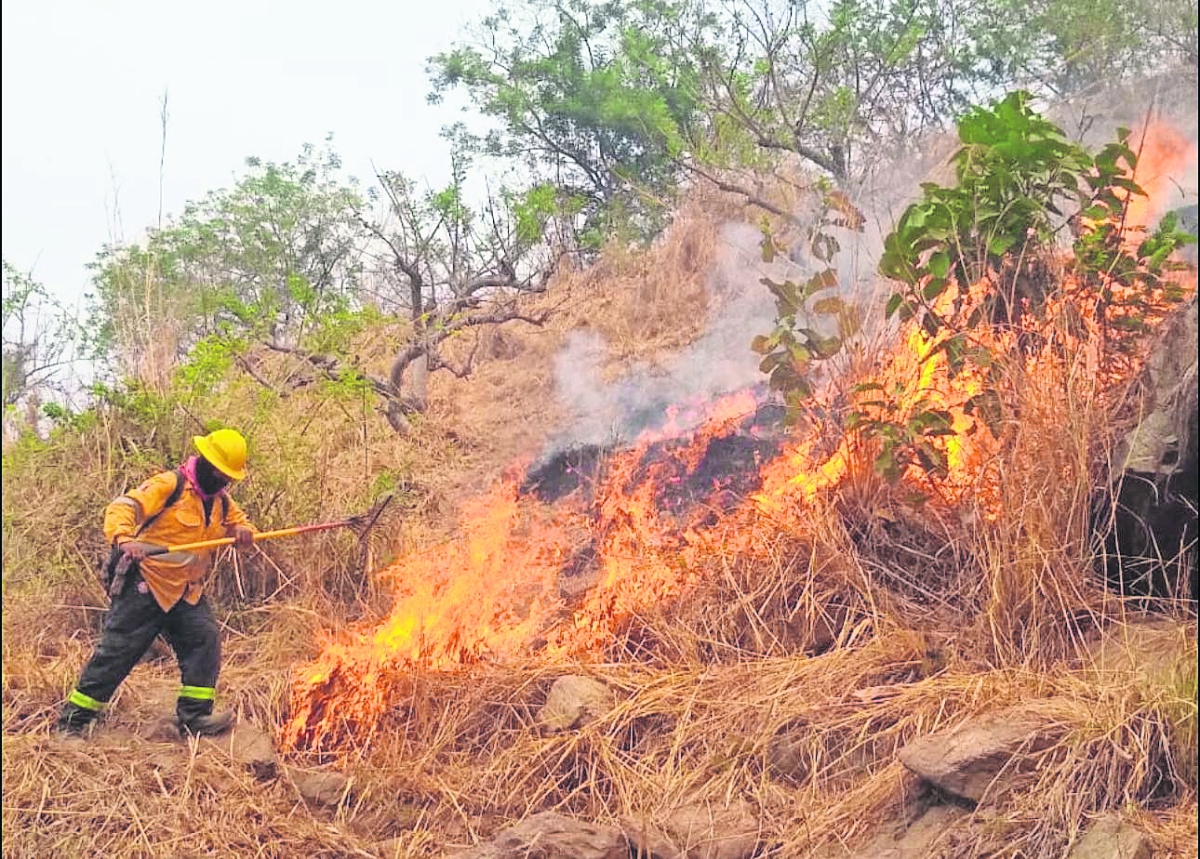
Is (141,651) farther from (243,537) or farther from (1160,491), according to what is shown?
(1160,491)

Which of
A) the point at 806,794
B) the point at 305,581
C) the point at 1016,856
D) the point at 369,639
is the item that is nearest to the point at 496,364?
the point at 305,581

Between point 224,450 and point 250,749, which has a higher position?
point 224,450

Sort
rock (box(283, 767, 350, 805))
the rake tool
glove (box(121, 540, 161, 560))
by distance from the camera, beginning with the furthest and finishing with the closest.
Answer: the rake tool, glove (box(121, 540, 161, 560)), rock (box(283, 767, 350, 805))

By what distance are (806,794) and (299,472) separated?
4.43 meters

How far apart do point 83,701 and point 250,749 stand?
2.91 ft

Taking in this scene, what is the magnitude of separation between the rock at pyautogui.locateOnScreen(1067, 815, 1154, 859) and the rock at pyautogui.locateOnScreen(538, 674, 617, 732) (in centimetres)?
213

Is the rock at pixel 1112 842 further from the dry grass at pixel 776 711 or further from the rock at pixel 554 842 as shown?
the rock at pixel 554 842

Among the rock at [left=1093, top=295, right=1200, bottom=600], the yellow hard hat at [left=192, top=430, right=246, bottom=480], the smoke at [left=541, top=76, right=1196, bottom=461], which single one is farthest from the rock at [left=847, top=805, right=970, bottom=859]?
the yellow hard hat at [left=192, top=430, right=246, bottom=480]

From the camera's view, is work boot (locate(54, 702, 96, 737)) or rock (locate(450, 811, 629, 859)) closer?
rock (locate(450, 811, 629, 859))

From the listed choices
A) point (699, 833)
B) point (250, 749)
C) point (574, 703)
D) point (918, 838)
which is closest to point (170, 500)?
point (250, 749)

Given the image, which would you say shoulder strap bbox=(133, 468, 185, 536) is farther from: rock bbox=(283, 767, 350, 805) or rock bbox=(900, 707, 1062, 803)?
rock bbox=(900, 707, 1062, 803)

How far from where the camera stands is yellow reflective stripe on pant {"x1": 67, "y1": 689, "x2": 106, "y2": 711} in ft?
16.4

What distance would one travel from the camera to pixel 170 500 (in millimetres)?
5176

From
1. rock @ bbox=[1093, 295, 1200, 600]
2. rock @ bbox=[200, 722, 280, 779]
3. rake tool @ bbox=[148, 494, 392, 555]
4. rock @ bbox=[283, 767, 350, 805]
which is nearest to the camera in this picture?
rock @ bbox=[1093, 295, 1200, 600]
